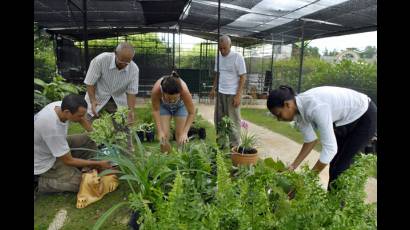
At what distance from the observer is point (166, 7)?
24.1ft

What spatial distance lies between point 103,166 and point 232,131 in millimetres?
1740

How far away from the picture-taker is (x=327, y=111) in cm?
218

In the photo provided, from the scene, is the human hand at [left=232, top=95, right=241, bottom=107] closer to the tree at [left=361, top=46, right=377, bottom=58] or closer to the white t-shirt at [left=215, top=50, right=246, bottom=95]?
the white t-shirt at [left=215, top=50, right=246, bottom=95]

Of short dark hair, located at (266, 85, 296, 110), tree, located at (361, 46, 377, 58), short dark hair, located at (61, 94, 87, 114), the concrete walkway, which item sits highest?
tree, located at (361, 46, 377, 58)

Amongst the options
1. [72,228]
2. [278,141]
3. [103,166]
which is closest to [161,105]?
[103,166]

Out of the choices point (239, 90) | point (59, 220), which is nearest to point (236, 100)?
point (239, 90)

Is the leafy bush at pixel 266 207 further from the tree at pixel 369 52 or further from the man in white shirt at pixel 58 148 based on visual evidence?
the tree at pixel 369 52

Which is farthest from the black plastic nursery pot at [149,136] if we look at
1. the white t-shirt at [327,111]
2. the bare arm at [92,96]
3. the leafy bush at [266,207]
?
the leafy bush at [266,207]

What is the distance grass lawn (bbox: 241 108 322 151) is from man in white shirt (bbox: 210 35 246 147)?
1.76 m

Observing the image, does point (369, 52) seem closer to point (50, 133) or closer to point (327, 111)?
point (327, 111)

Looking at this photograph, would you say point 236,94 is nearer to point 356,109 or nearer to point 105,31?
point 356,109

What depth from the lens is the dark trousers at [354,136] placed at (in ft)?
8.20

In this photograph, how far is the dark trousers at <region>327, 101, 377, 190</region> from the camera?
2500 millimetres

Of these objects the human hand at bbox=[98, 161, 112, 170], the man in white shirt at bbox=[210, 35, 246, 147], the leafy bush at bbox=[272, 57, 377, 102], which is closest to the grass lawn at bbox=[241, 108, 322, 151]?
the leafy bush at bbox=[272, 57, 377, 102]
